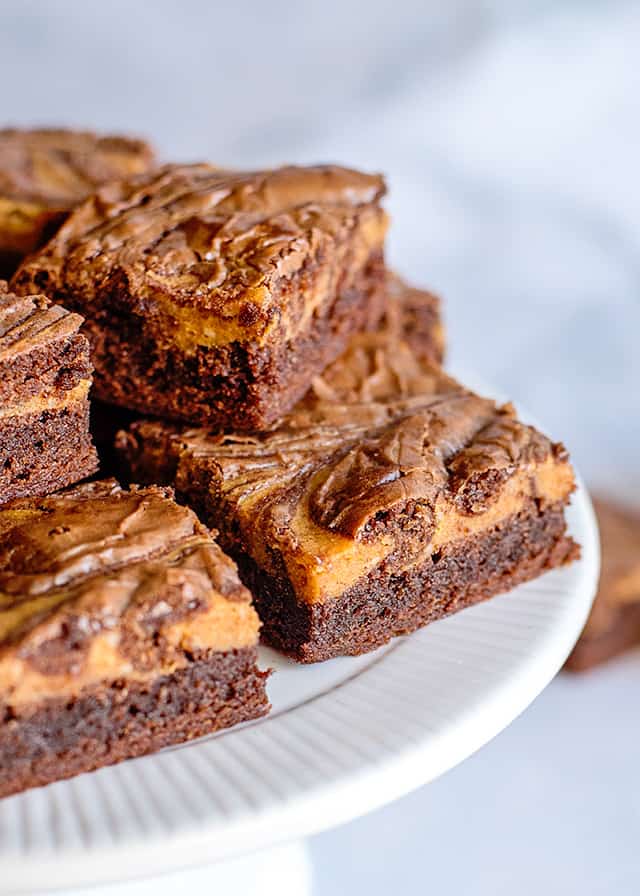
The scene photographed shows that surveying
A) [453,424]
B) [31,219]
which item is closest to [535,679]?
[453,424]

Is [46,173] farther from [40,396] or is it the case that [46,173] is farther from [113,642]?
[113,642]

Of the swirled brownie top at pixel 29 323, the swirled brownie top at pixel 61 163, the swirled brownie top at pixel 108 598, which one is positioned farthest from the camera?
the swirled brownie top at pixel 61 163

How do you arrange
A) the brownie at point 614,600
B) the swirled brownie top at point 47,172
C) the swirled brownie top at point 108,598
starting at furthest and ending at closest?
the brownie at point 614,600 < the swirled brownie top at point 47,172 < the swirled brownie top at point 108,598

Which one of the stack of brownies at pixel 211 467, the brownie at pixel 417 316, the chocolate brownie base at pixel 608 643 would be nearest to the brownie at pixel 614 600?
the chocolate brownie base at pixel 608 643

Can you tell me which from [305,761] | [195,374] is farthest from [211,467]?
[305,761]

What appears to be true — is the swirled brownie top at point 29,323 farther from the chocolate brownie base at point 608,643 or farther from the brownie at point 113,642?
the chocolate brownie base at point 608,643

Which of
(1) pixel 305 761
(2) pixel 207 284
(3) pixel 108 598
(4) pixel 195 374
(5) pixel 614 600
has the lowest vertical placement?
(5) pixel 614 600

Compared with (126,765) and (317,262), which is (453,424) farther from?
(126,765)

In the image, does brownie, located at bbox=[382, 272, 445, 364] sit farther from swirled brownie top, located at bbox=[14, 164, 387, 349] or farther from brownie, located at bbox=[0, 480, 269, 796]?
brownie, located at bbox=[0, 480, 269, 796]
